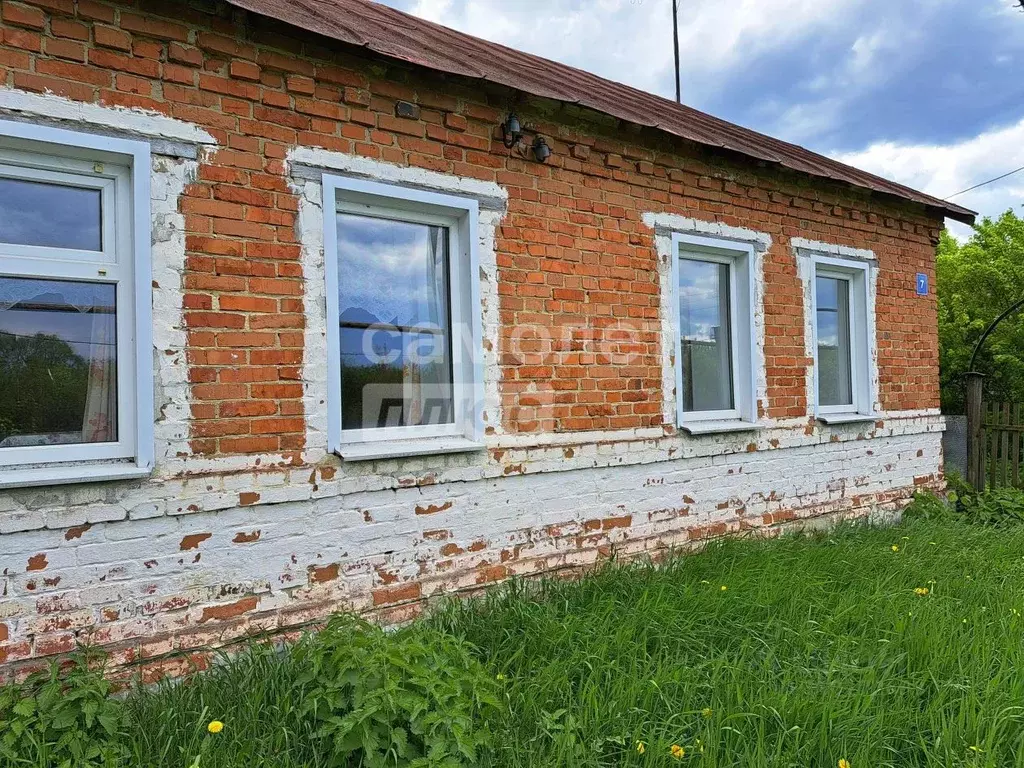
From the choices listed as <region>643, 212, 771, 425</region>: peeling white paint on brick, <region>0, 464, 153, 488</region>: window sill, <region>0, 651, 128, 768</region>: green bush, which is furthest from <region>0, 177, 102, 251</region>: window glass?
<region>643, 212, 771, 425</region>: peeling white paint on brick

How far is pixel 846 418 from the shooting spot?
599cm

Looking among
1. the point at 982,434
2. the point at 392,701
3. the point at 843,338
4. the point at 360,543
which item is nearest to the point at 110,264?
the point at 360,543

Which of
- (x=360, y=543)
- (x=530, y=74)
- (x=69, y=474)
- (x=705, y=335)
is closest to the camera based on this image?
(x=69, y=474)

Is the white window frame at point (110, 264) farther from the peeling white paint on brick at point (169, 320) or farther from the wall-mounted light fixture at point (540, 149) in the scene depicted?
the wall-mounted light fixture at point (540, 149)

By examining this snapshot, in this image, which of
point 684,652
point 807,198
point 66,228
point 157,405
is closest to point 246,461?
point 157,405

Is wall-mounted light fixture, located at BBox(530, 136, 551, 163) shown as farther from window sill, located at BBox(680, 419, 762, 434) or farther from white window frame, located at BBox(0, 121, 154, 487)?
white window frame, located at BBox(0, 121, 154, 487)

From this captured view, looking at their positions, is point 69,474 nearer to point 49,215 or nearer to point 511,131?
point 49,215

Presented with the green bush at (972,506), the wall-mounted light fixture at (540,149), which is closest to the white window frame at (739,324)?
the wall-mounted light fixture at (540,149)

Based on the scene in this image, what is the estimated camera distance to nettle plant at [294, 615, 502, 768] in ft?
7.70

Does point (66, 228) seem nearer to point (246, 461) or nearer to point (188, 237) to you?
point (188, 237)

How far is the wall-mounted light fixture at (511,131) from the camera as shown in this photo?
158 inches

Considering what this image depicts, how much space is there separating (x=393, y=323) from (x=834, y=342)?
14.5 feet

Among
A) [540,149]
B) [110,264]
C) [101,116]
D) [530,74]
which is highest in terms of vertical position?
[530,74]

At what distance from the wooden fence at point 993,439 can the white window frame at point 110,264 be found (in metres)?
8.18
